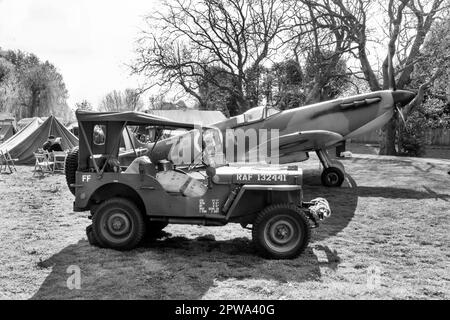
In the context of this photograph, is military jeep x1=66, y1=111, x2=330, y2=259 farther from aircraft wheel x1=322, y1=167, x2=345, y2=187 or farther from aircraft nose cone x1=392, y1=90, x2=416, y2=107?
aircraft nose cone x1=392, y1=90, x2=416, y2=107

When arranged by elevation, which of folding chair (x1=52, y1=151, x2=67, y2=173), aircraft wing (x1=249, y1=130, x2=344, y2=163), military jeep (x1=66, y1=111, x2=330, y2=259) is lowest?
military jeep (x1=66, y1=111, x2=330, y2=259)

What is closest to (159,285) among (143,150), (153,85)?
(143,150)

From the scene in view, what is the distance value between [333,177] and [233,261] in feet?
23.9

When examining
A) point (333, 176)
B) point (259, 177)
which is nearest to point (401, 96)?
point (333, 176)

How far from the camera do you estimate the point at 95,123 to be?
6.36m

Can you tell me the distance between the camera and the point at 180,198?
6090 mm

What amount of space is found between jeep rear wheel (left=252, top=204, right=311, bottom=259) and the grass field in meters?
0.16

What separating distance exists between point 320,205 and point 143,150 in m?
3.18

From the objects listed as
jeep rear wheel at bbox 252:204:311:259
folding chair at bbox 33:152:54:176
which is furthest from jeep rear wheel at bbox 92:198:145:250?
folding chair at bbox 33:152:54:176

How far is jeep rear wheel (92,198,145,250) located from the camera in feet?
19.9

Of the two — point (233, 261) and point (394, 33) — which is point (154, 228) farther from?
point (394, 33)

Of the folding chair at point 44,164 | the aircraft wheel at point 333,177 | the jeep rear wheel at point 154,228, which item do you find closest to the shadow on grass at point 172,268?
the jeep rear wheel at point 154,228

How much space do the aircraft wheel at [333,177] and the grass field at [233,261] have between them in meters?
2.50

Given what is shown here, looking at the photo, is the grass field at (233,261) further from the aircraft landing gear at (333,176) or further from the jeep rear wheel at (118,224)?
the aircraft landing gear at (333,176)
